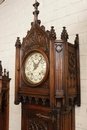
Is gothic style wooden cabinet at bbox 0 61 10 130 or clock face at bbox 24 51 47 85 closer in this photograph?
clock face at bbox 24 51 47 85

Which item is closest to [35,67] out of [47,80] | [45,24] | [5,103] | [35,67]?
[35,67]

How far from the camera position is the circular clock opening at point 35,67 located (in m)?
1.24

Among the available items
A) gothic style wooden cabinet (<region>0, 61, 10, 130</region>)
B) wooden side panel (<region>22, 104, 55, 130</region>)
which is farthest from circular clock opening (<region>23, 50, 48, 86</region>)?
gothic style wooden cabinet (<region>0, 61, 10, 130</region>)

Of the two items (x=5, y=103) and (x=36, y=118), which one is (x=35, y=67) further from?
(x=5, y=103)

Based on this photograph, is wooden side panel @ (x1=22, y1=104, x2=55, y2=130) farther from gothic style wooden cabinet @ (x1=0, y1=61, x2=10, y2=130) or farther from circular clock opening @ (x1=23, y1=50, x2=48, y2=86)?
gothic style wooden cabinet @ (x1=0, y1=61, x2=10, y2=130)

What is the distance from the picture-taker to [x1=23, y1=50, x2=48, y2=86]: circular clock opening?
124cm

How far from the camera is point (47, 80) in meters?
1.19

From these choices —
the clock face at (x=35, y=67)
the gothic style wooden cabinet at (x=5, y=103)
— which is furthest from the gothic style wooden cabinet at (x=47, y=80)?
the gothic style wooden cabinet at (x=5, y=103)

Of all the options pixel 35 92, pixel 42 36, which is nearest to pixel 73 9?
pixel 42 36

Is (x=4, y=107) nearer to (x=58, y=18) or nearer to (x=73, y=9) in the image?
(x=58, y=18)

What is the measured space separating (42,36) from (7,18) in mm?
1063

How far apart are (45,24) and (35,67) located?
57cm

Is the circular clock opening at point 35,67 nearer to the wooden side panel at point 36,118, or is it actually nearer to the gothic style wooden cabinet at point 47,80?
the gothic style wooden cabinet at point 47,80

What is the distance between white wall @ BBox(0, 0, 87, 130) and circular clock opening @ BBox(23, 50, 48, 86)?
0.34m
